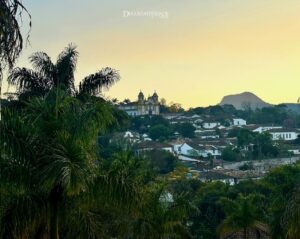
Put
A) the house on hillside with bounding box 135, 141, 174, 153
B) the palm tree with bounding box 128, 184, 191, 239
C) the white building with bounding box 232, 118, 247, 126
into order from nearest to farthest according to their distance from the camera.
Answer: the palm tree with bounding box 128, 184, 191, 239 → the house on hillside with bounding box 135, 141, 174, 153 → the white building with bounding box 232, 118, 247, 126

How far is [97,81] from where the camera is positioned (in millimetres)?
16078

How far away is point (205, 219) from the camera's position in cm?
2983

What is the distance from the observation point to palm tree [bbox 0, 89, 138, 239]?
7.34 m

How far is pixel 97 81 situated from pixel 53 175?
29.6 feet

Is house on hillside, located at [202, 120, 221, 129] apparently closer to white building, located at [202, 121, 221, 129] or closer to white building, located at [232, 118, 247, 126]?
white building, located at [202, 121, 221, 129]

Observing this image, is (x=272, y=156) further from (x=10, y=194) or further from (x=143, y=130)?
(x=10, y=194)

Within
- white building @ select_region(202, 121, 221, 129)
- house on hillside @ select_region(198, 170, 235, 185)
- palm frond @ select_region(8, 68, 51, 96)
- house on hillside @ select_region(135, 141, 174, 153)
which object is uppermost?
palm frond @ select_region(8, 68, 51, 96)

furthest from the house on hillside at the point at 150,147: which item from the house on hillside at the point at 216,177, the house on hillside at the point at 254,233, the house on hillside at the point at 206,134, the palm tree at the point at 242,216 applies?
the palm tree at the point at 242,216

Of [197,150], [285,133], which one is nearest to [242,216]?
[197,150]

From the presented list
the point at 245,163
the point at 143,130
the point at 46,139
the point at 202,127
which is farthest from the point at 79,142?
the point at 202,127

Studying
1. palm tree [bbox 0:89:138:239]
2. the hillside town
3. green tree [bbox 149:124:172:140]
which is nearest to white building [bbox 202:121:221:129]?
the hillside town

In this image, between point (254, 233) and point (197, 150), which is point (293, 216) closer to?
point (254, 233)

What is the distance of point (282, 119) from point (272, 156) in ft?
181

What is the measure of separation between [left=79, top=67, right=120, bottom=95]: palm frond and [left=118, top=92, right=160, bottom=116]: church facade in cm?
11591
